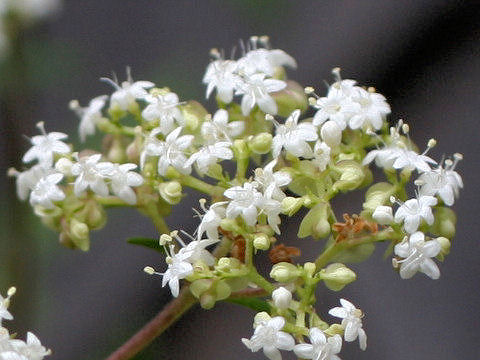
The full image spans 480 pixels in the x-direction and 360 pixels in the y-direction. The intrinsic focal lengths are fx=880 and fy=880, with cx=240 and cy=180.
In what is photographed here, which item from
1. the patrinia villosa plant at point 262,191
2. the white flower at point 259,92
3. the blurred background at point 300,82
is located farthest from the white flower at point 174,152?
the blurred background at point 300,82

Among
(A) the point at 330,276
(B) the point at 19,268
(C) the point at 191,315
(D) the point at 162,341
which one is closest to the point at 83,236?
(A) the point at 330,276

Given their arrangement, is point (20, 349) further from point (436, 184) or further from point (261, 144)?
point (436, 184)

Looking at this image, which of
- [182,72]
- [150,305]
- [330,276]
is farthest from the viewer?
[150,305]

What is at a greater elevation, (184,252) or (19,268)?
(184,252)

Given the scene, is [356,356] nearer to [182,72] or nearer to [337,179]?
[182,72]

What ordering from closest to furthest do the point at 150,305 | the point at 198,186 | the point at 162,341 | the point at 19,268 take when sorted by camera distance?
the point at 198,186, the point at 19,268, the point at 162,341, the point at 150,305

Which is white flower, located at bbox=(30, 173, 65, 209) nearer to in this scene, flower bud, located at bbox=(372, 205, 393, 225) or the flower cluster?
the flower cluster

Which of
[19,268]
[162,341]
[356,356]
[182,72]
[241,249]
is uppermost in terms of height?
[241,249]
